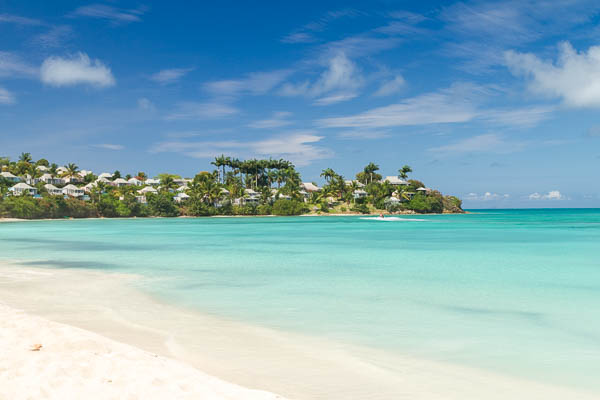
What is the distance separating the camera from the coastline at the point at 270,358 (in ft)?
17.8

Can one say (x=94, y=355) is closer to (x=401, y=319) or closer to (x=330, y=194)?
(x=401, y=319)

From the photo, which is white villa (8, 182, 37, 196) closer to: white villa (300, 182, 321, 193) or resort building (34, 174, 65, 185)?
resort building (34, 174, 65, 185)

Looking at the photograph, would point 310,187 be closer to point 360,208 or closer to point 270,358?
point 360,208

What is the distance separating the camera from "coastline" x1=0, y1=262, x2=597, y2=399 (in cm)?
544

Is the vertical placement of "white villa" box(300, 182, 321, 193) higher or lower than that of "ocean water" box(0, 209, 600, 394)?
higher

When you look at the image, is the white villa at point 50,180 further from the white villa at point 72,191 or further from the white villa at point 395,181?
the white villa at point 395,181

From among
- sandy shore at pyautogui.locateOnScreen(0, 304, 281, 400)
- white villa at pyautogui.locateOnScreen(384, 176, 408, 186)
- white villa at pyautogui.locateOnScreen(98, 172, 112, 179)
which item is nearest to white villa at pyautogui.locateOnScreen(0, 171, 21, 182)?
white villa at pyautogui.locateOnScreen(98, 172, 112, 179)

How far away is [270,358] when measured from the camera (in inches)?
259

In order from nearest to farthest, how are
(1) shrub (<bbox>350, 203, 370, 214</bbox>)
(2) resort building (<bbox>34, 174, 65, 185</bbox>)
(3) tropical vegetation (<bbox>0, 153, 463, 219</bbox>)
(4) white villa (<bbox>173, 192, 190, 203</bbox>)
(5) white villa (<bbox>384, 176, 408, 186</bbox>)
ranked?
1. (3) tropical vegetation (<bbox>0, 153, 463, 219</bbox>)
2. (4) white villa (<bbox>173, 192, 190, 203</bbox>)
3. (2) resort building (<bbox>34, 174, 65, 185</bbox>)
4. (1) shrub (<bbox>350, 203, 370, 214</bbox>)
5. (5) white villa (<bbox>384, 176, 408, 186</bbox>)

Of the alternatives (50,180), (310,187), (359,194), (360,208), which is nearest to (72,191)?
(50,180)

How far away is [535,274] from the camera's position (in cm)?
1719

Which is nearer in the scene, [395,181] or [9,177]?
[9,177]

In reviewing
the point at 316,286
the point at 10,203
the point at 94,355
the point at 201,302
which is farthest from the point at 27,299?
the point at 10,203

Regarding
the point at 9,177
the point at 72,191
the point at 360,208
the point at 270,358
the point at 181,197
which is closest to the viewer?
the point at 270,358
